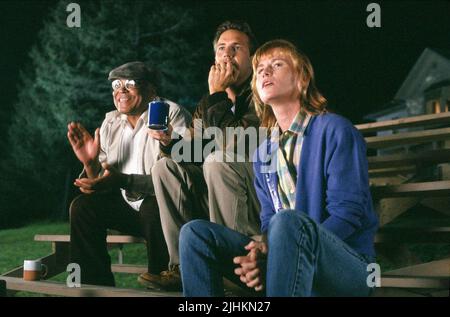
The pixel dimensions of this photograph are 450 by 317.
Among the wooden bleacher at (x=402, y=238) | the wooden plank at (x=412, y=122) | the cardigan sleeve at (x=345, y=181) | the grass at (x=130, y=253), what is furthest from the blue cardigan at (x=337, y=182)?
the wooden plank at (x=412, y=122)

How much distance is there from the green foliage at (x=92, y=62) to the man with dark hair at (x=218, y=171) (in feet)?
46.5

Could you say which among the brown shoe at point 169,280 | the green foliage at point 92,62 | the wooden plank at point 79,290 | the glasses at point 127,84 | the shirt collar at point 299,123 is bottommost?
the wooden plank at point 79,290

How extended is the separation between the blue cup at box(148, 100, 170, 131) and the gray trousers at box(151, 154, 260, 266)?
0.63 feet

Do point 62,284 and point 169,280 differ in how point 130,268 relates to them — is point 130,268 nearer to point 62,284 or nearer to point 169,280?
point 62,284

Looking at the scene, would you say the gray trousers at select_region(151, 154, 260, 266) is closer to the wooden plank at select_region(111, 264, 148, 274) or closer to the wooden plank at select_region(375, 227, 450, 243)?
the wooden plank at select_region(375, 227, 450, 243)

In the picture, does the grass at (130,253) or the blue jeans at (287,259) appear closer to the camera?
the blue jeans at (287,259)

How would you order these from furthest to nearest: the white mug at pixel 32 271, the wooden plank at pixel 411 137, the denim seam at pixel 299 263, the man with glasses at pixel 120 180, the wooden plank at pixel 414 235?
the wooden plank at pixel 411 137
the white mug at pixel 32 271
the man with glasses at pixel 120 180
the wooden plank at pixel 414 235
the denim seam at pixel 299 263

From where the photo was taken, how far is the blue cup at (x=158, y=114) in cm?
304

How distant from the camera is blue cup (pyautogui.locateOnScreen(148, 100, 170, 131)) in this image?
304 cm

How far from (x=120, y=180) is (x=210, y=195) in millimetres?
711

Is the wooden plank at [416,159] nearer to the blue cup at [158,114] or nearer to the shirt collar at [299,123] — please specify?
the shirt collar at [299,123]

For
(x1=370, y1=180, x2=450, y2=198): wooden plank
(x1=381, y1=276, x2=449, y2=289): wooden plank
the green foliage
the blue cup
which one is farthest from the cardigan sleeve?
the green foliage

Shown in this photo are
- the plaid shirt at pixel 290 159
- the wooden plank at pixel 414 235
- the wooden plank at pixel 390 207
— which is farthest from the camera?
the wooden plank at pixel 390 207

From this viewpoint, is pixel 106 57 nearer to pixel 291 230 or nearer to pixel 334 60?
pixel 291 230
